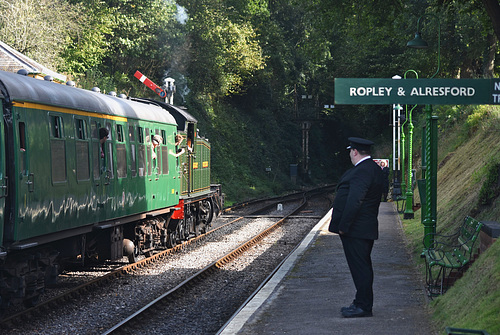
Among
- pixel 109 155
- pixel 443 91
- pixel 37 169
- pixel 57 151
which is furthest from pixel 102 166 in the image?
pixel 443 91

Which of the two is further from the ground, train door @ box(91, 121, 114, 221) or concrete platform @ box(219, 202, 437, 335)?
train door @ box(91, 121, 114, 221)

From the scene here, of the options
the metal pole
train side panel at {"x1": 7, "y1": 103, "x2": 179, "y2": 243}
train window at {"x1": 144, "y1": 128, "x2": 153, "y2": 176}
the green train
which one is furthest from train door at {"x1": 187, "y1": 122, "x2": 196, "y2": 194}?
the metal pole

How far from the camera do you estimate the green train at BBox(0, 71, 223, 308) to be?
363 inches

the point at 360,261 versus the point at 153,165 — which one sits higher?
the point at 153,165

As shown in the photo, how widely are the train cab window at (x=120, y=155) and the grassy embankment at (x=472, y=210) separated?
5881 mm

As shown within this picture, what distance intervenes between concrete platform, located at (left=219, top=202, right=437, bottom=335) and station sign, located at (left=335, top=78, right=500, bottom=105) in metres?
2.77

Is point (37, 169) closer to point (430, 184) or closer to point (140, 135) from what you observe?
point (140, 135)

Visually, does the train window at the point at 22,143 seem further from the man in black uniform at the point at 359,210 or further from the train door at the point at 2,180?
the man in black uniform at the point at 359,210

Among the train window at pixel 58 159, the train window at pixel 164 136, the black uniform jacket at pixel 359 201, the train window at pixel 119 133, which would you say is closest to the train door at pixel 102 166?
the train window at pixel 119 133

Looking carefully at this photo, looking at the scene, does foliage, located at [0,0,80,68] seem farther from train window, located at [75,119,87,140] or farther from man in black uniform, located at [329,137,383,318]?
man in black uniform, located at [329,137,383,318]

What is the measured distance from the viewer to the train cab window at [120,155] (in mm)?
13578

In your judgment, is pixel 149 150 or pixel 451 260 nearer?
pixel 451 260

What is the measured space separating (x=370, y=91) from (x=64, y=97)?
4.67 meters

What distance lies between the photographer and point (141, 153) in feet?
50.0
